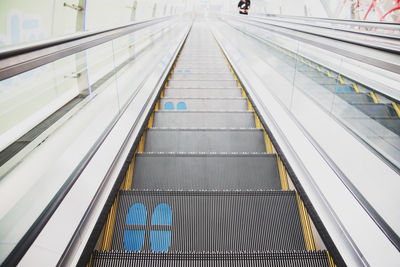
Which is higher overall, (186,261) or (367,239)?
(367,239)

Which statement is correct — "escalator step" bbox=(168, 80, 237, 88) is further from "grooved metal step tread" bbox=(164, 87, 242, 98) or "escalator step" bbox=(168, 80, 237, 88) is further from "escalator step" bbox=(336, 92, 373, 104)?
"escalator step" bbox=(336, 92, 373, 104)

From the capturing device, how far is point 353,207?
4.52ft

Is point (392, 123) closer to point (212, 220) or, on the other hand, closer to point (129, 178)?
point (212, 220)

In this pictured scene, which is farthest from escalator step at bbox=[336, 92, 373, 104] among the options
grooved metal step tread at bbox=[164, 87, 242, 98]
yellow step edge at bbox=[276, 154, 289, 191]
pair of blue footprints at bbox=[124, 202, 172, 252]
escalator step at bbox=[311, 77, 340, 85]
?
grooved metal step tread at bbox=[164, 87, 242, 98]

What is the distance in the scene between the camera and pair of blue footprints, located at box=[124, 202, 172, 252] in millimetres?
1593

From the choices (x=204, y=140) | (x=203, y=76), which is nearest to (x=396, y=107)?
(x=204, y=140)

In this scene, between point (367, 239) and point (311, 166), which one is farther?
point (311, 166)

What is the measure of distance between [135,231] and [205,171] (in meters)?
0.78

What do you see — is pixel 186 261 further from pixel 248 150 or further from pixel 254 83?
pixel 254 83

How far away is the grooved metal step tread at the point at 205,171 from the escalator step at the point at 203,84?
2.53 meters

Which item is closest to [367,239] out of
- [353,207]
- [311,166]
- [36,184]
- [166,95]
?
[353,207]

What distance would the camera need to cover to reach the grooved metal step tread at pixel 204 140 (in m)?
2.63

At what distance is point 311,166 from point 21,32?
4.80 metres

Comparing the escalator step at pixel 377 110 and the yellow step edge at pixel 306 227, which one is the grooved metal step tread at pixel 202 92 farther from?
the yellow step edge at pixel 306 227
